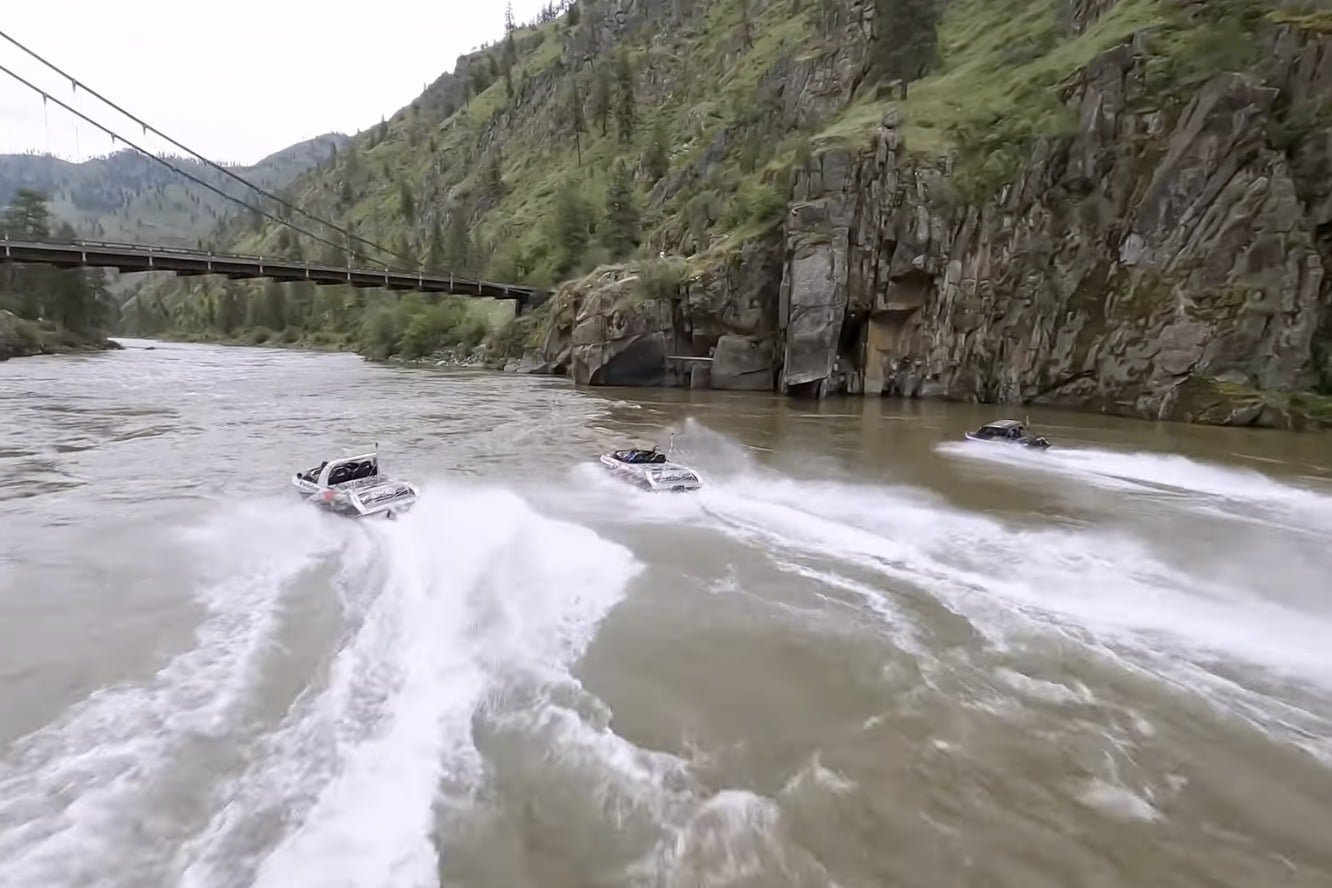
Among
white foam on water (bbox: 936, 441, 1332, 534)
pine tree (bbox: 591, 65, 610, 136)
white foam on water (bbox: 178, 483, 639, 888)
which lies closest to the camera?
white foam on water (bbox: 178, 483, 639, 888)

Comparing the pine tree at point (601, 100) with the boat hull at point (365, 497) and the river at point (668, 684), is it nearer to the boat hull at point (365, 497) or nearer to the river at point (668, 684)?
the river at point (668, 684)

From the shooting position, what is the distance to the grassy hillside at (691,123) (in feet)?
182

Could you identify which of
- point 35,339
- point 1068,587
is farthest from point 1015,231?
point 35,339

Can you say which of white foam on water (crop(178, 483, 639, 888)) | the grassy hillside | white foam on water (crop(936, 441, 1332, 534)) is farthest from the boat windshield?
the grassy hillside

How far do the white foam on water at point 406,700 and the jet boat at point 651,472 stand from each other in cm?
494

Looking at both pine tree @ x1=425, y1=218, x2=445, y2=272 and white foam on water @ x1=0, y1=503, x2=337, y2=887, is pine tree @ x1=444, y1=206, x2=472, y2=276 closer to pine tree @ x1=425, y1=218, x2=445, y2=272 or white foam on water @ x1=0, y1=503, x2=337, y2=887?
pine tree @ x1=425, y1=218, x2=445, y2=272

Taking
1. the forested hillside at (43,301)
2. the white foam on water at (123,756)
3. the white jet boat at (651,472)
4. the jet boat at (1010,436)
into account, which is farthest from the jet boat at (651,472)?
A: the forested hillside at (43,301)

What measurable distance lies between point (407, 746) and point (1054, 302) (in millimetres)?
49928

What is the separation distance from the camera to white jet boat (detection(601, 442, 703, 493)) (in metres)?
24.9

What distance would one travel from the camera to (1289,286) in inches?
1594

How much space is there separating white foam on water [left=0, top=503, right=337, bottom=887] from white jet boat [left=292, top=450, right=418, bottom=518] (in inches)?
231

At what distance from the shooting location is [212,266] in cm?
7456

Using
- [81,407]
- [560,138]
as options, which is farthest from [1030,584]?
[560,138]

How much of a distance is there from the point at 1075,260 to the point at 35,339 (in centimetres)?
10725
